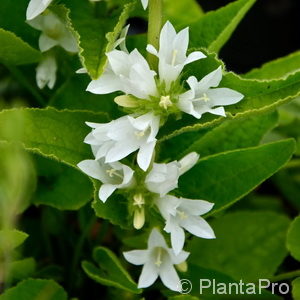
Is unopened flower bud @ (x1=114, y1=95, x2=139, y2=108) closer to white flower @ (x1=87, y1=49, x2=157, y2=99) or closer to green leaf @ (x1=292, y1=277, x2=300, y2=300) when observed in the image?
white flower @ (x1=87, y1=49, x2=157, y2=99)

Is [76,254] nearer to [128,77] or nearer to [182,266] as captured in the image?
A: [182,266]

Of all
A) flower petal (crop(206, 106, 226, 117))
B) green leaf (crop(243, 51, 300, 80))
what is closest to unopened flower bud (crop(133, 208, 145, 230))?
flower petal (crop(206, 106, 226, 117))

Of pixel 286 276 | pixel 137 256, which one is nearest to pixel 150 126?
pixel 137 256

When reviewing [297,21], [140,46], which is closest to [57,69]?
[140,46]

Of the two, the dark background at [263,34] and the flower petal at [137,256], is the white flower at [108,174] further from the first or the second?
the dark background at [263,34]

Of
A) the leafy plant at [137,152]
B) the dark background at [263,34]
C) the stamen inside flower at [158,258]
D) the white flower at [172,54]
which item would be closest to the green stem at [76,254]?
the leafy plant at [137,152]

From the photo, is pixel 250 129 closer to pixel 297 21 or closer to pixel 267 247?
pixel 267 247
